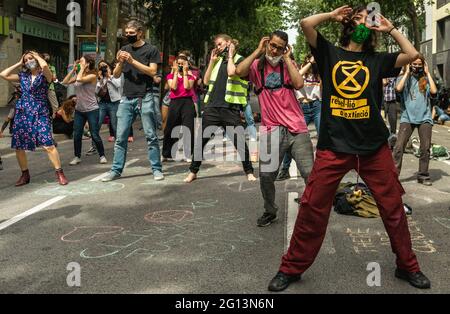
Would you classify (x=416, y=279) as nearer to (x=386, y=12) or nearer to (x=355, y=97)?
(x=355, y=97)

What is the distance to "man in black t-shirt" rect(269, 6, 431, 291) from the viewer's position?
3699 millimetres

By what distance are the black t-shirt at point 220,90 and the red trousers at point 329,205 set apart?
3.93 meters

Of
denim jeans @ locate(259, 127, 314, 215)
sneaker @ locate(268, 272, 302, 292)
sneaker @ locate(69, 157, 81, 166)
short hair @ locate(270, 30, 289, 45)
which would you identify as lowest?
sneaker @ locate(268, 272, 302, 292)

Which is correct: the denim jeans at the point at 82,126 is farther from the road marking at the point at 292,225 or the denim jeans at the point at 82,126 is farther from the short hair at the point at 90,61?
the road marking at the point at 292,225

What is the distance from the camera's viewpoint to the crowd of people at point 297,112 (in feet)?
12.2

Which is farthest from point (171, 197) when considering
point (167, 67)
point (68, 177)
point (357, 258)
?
point (167, 67)

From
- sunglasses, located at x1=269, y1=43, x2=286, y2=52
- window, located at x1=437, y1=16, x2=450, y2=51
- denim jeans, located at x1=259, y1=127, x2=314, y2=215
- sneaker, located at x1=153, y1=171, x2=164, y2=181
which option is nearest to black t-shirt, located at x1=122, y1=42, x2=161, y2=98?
sneaker, located at x1=153, y1=171, x2=164, y2=181

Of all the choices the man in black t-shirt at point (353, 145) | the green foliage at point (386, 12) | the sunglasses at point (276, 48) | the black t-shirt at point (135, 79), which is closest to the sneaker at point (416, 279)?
the man in black t-shirt at point (353, 145)

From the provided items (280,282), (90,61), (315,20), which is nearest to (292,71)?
(315,20)

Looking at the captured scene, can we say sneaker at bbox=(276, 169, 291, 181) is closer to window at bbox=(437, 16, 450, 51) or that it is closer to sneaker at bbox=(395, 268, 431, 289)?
sneaker at bbox=(395, 268, 431, 289)

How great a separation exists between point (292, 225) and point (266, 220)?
25 centimetres

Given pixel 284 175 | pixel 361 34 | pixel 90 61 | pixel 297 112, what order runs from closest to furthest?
pixel 361 34
pixel 297 112
pixel 284 175
pixel 90 61

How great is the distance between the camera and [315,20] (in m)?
3.71
